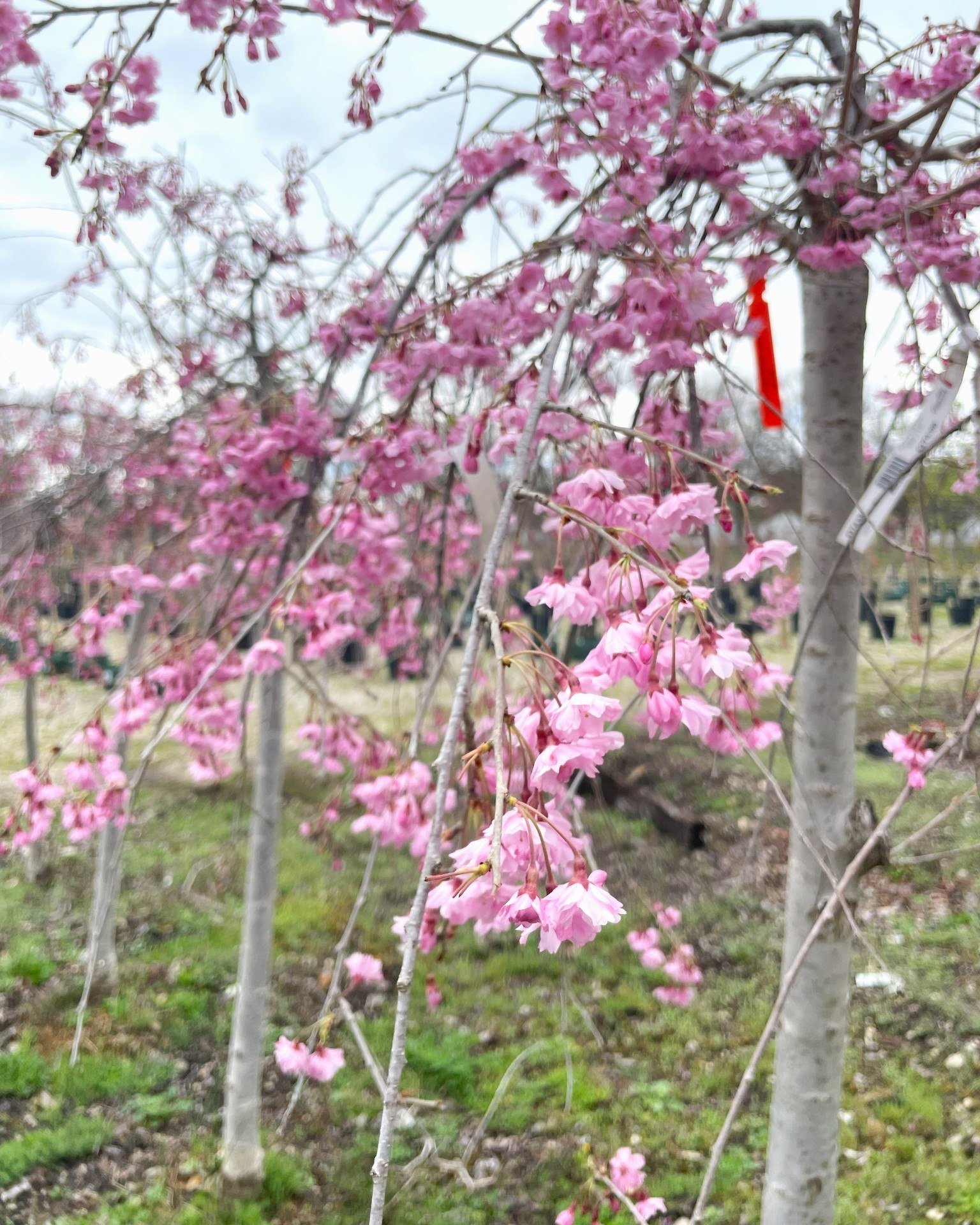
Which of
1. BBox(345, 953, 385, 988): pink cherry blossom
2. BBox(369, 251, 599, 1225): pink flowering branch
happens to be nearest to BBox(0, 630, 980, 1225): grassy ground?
BBox(345, 953, 385, 988): pink cherry blossom

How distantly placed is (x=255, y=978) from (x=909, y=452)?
7.19ft

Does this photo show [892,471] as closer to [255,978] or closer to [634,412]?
[634,412]

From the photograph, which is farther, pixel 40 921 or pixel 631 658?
pixel 40 921

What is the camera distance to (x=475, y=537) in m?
3.76

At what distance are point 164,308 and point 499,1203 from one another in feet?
9.53

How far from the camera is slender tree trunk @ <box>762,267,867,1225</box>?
162cm

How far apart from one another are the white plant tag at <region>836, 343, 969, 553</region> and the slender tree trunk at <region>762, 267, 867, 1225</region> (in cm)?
46

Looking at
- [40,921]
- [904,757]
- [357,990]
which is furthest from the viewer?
[40,921]

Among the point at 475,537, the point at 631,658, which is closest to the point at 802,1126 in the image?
the point at 631,658

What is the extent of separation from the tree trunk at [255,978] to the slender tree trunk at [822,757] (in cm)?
141

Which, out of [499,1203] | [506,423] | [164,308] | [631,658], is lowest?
[499,1203]

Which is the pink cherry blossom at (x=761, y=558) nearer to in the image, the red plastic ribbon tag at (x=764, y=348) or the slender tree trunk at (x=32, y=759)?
the red plastic ribbon tag at (x=764, y=348)

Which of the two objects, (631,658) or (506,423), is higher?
(506,423)

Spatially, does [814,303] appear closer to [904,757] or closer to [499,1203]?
[904,757]
